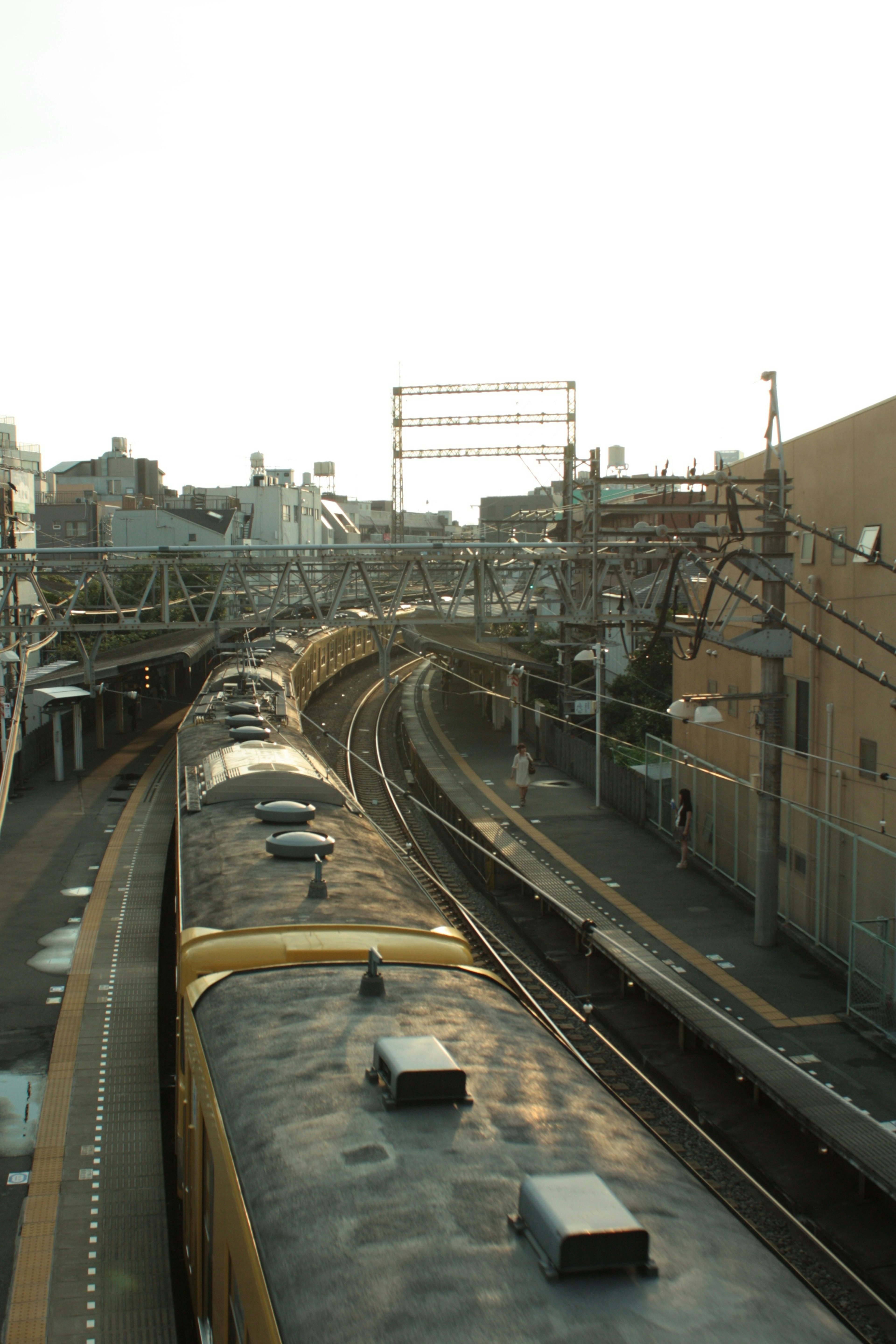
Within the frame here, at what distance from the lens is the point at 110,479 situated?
9838cm

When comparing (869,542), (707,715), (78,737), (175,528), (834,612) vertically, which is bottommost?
(78,737)

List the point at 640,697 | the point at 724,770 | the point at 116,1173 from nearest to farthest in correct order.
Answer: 1. the point at 116,1173
2. the point at 724,770
3. the point at 640,697

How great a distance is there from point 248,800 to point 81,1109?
3632 millimetres

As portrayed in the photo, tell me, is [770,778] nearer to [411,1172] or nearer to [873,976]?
[873,976]

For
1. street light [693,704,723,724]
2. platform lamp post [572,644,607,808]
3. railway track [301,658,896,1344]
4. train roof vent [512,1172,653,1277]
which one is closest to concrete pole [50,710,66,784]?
railway track [301,658,896,1344]

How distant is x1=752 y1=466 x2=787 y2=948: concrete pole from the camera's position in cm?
1484

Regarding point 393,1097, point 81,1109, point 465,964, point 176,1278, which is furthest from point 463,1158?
point 81,1109

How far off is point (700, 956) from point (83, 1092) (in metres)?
8.38

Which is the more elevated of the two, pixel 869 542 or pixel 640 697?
pixel 869 542

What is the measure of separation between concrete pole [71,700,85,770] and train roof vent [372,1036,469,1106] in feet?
76.8

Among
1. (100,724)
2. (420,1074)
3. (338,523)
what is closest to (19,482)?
(100,724)

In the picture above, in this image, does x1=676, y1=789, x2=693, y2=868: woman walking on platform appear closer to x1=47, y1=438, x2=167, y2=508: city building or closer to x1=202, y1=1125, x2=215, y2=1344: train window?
x1=202, y1=1125, x2=215, y2=1344: train window

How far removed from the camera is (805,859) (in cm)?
1612

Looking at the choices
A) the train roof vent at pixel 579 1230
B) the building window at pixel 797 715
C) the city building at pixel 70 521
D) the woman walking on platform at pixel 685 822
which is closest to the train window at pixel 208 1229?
the train roof vent at pixel 579 1230
